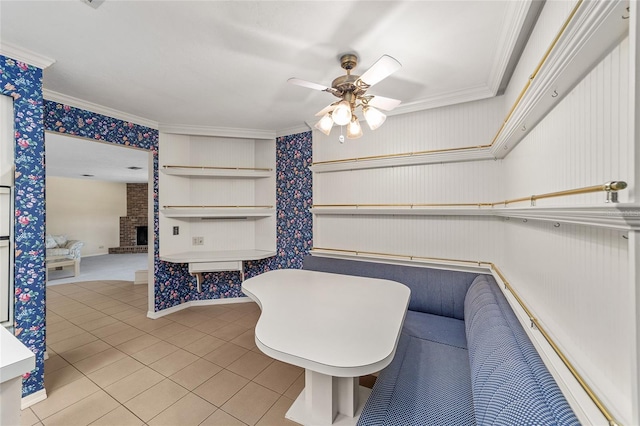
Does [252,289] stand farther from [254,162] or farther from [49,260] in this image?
[49,260]

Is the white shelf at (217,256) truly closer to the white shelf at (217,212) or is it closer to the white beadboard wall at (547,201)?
the white shelf at (217,212)

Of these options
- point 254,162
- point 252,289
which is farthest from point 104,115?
point 252,289

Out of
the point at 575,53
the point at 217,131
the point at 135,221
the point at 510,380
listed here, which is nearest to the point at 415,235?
the point at 510,380

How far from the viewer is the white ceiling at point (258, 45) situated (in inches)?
55.9

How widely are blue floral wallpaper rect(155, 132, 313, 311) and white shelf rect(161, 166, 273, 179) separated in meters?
0.28

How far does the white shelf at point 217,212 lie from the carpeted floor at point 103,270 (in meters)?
3.09

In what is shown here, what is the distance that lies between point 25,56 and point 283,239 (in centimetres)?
286

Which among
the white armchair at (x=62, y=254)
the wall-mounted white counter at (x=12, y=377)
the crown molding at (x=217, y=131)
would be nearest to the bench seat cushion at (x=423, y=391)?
the wall-mounted white counter at (x=12, y=377)

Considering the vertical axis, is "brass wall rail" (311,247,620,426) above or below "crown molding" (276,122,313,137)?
below

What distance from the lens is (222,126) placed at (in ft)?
11.3

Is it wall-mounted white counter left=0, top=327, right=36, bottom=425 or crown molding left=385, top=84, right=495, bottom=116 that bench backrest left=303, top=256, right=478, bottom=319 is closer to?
crown molding left=385, top=84, right=495, bottom=116

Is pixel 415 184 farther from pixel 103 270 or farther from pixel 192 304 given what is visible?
pixel 103 270

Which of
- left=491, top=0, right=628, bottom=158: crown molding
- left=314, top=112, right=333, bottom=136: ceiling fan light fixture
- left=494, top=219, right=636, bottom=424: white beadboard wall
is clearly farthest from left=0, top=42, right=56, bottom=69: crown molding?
left=494, top=219, right=636, bottom=424: white beadboard wall

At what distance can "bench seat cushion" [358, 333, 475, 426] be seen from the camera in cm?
Result: 115
